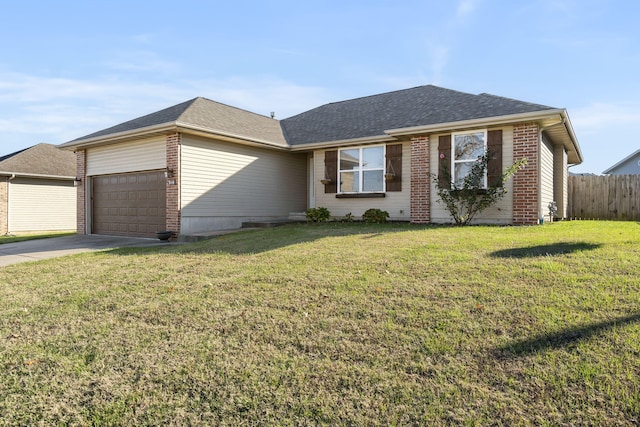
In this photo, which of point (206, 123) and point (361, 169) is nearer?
point (206, 123)

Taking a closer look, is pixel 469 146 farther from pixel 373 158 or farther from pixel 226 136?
pixel 226 136

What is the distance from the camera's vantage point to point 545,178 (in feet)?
37.0

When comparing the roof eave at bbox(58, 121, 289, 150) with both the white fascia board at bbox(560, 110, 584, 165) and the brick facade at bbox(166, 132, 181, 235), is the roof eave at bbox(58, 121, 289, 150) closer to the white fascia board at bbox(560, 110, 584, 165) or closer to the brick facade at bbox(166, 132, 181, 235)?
the brick facade at bbox(166, 132, 181, 235)

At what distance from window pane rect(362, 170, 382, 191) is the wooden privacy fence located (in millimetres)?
8945

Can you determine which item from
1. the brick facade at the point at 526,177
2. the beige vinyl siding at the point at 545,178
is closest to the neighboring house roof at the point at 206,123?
the brick facade at the point at 526,177

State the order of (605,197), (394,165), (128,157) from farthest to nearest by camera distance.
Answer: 1. (605,197)
2. (128,157)
3. (394,165)

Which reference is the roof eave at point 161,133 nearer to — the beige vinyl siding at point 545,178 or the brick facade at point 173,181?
the brick facade at point 173,181

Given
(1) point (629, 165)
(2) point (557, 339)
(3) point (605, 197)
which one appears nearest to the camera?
(2) point (557, 339)

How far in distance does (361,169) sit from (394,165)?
1198 millimetres

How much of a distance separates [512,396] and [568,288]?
215cm

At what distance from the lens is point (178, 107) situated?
13570 millimetres

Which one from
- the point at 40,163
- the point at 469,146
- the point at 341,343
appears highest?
the point at 40,163

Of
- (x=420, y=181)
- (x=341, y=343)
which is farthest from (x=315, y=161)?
(x=341, y=343)

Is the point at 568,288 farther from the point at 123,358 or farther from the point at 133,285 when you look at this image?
the point at 133,285
